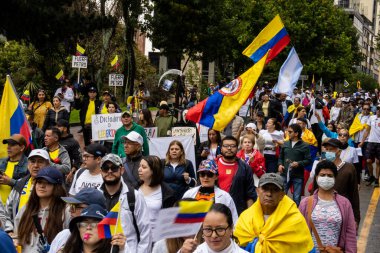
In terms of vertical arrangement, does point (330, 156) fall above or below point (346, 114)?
above

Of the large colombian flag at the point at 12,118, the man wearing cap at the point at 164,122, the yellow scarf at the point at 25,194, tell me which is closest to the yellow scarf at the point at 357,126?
the man wearing cap at the point at 164,122

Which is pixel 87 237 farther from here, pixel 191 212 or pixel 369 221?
pixel 369 221

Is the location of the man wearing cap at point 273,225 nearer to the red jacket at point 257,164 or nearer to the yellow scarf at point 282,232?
the yellow scarf at point 282,232

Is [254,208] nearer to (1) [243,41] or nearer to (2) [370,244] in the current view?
(2) [370,244]

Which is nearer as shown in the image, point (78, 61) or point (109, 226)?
point (109, 226)

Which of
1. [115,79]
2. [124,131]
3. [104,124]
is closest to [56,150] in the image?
[124,131]

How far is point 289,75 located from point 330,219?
9.99m

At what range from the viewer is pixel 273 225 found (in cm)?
583

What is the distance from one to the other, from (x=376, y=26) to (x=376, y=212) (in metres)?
146

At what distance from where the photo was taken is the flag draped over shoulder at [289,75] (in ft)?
→ 54.2

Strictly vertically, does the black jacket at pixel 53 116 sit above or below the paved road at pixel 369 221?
above

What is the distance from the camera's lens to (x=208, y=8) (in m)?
31.0

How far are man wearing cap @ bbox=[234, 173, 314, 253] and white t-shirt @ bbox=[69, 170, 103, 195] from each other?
2377 millimetres

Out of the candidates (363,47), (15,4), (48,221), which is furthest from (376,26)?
(48,221)
